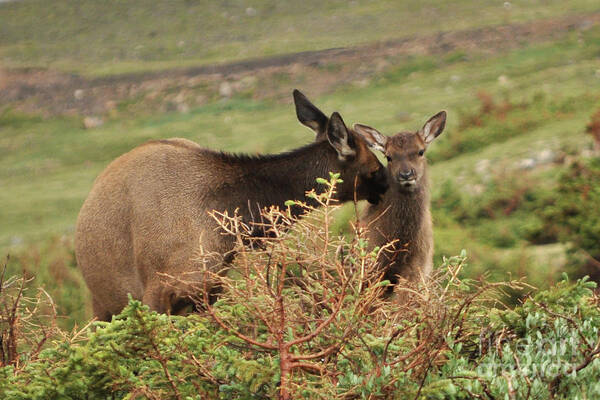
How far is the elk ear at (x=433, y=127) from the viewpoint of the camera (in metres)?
8.41

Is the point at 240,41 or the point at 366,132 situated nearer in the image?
the point at 366,132

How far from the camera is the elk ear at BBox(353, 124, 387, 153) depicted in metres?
7.99

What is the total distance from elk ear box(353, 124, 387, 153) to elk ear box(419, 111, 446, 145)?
1.57 feet

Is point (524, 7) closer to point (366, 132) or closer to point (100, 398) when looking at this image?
point (366, 132)

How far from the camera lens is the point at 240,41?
26.8 m

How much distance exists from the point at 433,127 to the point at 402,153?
0.63 meters

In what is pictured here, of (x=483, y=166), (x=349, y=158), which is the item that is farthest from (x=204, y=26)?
(x=349, y=158)

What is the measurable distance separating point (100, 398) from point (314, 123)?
4017mm

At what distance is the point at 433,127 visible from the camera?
8.48 metres

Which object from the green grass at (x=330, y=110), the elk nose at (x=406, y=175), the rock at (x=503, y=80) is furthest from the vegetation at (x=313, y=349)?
the rock at (x=503, y=80)

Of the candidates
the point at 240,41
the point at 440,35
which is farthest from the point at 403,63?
the point at 240,41

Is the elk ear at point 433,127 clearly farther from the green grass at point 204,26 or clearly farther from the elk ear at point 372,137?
the green grass at point 204,26

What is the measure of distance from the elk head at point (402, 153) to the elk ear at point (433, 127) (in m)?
0.02

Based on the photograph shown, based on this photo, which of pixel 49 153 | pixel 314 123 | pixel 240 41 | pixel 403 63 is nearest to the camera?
pixel 314 123
